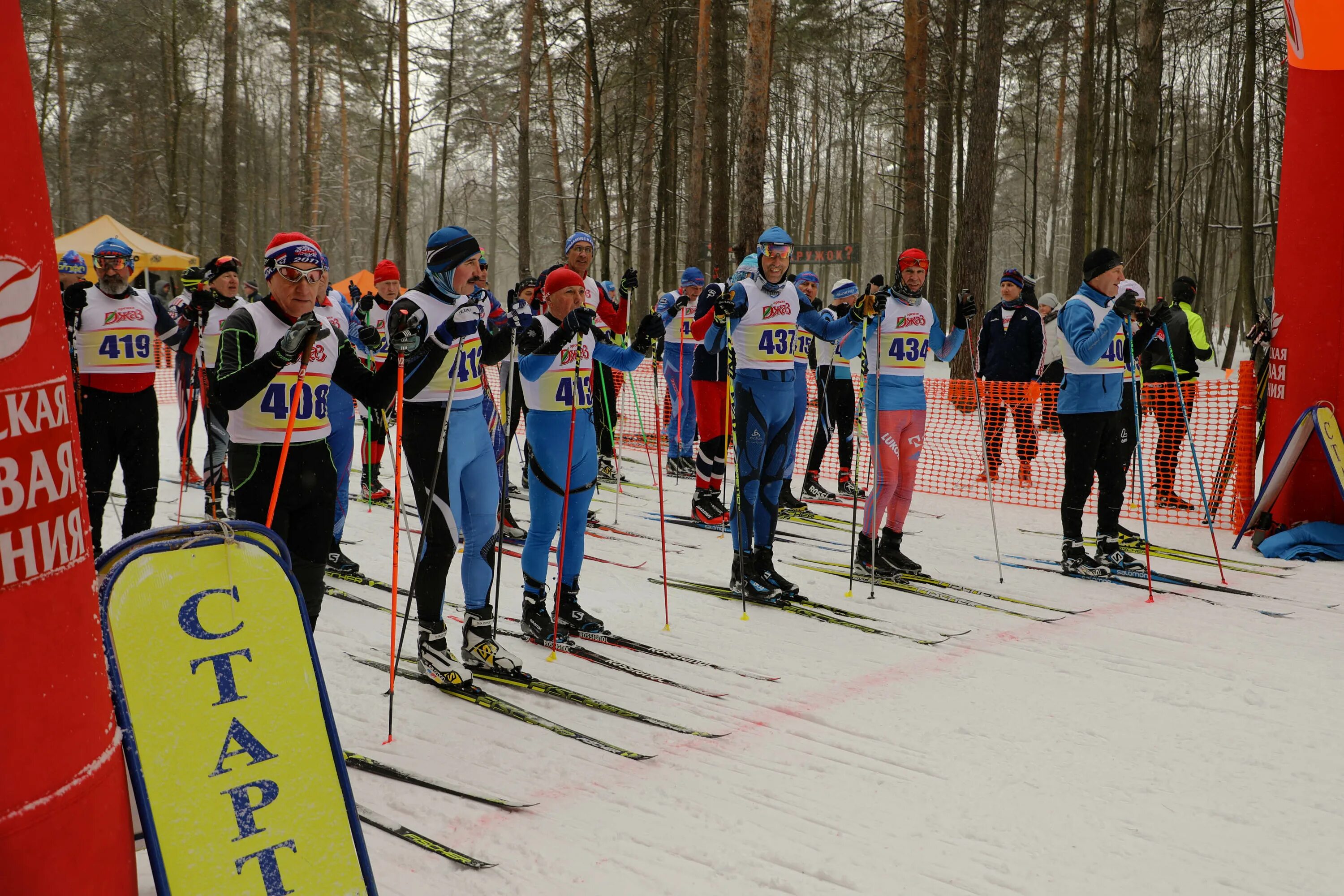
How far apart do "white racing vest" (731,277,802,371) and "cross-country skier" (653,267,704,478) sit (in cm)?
423

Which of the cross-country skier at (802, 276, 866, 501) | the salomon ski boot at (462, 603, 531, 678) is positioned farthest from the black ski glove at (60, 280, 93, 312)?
the cross-country skier at (802, 276, 866, 501)

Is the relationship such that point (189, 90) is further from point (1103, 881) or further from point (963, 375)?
point (1103, 881)

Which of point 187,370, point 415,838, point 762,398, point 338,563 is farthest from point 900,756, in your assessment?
point 187,370

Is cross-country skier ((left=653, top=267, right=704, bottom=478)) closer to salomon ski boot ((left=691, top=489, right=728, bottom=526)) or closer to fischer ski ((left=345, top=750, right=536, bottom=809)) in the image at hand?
salomon ski boot ((left=691, top=489, right=728, bottom=526))

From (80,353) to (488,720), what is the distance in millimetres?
4193

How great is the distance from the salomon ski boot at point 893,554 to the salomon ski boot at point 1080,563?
3.48ft

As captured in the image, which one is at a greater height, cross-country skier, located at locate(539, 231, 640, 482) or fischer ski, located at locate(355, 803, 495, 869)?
cross-country skier, located at locate(539, 231, 640, 482)

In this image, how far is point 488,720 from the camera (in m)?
4.12

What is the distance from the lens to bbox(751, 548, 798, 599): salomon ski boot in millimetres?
6043

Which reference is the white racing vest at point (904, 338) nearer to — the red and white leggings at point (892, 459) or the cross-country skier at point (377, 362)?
the red and white leggings at point (892, 459)

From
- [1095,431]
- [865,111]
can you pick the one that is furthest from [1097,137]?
[1095,431]

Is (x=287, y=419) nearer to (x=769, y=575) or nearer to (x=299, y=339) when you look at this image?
(x=299, y=339)

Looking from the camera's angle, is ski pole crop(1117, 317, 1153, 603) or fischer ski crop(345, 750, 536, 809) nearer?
fischer ski crop(345, 750, 536, 809)

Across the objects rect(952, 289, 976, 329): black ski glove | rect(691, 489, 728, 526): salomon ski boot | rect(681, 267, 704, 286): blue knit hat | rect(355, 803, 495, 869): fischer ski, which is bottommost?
rect(355, 803, 495, 869): fischer ski
